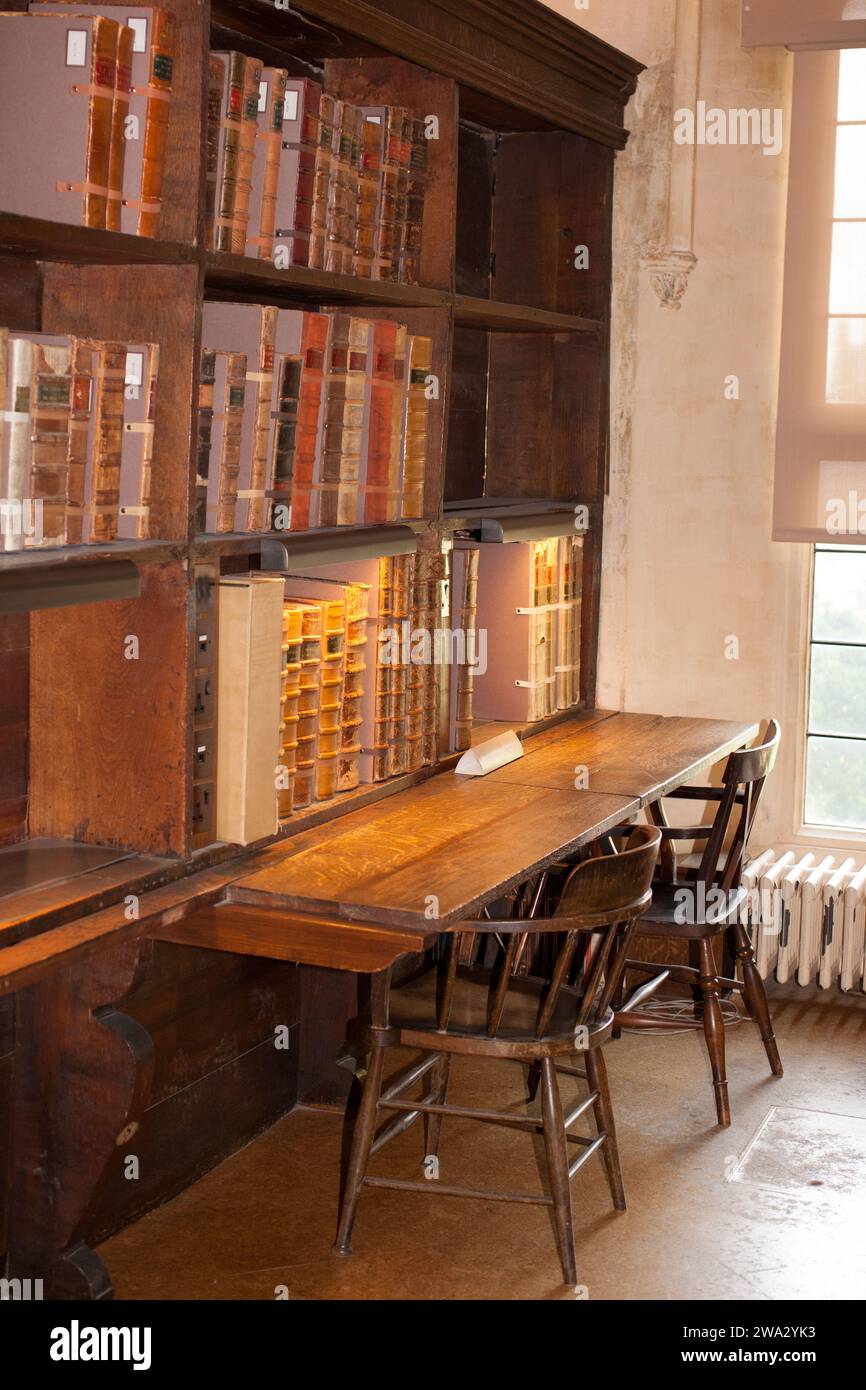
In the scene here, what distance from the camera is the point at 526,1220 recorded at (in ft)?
11.3

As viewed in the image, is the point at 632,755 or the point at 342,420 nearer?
the point at 342,420

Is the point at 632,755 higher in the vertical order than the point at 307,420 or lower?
lower

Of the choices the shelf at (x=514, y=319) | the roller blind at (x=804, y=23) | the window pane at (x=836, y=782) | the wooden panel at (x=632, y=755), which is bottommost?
the window pane at (x=836, y=782)

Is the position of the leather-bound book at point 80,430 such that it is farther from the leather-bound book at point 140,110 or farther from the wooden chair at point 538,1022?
the wooden chair at point 538,1022

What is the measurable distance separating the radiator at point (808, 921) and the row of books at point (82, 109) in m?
2.88

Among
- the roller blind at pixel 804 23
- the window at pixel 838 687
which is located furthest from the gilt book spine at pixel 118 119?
the window at pixel 838 687

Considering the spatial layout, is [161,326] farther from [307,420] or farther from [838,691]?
[838,691]

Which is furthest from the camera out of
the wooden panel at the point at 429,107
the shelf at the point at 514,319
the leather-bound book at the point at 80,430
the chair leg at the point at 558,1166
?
the shelf at the point at 514,319

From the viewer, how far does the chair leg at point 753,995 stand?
4.25 m

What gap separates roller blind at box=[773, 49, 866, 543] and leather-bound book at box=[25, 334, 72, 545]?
2729mm

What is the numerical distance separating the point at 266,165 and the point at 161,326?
454mm

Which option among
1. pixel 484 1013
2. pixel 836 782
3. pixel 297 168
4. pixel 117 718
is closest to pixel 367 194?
pixel 297 168

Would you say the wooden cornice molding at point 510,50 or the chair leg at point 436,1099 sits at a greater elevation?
the wooden cornice molding at point 510,50
